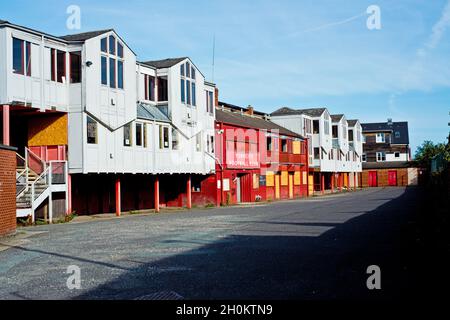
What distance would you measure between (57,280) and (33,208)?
13.4 metres

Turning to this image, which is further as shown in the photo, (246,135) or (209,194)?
(246,135)

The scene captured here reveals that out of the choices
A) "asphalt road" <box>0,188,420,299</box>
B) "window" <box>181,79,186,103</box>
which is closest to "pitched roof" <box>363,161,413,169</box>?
"window" <box>181,79,186,103</box>

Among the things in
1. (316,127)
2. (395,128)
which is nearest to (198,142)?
(316,127)

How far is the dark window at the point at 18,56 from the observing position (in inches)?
872

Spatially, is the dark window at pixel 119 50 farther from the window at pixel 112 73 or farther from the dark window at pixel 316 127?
the dark window at pixel 316 127

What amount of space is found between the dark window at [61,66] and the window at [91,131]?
2108 mm

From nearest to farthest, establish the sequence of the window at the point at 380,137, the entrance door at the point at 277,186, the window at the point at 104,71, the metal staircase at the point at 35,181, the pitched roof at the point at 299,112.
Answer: the metal staircase at the point at 35,181 → the window at the point at 104,71 → the entrance door at the point at 277,186 → the pitched roof at the point at 299,112 → the window at the point at 380,137

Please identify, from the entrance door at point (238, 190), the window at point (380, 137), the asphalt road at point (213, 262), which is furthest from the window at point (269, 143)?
the window at point (380, 137)

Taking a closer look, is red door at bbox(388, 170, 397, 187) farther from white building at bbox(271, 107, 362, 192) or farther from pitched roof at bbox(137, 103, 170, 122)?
pitched roof at bbox(137, 103, 170, 122)

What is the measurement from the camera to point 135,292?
8070mm

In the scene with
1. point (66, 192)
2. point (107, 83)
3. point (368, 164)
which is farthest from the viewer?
point (368, 164)

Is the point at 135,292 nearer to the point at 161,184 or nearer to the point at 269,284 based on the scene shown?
the point at 269,284

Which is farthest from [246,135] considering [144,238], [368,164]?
[368,164]

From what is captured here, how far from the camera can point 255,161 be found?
42.6 metres
